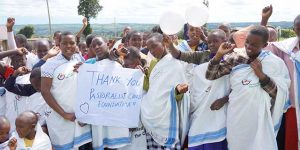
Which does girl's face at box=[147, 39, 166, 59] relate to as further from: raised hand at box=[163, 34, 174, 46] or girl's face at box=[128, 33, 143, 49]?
girl's face at box=[128, 33, 143, 49]

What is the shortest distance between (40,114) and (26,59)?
1.18 m

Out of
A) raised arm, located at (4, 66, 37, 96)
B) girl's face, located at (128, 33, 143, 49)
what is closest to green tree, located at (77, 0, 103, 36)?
girl's face, located at (128, 33, 143, 49)

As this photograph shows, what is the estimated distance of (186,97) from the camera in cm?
440

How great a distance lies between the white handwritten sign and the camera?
14.5ft

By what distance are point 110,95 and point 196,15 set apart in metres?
1.50

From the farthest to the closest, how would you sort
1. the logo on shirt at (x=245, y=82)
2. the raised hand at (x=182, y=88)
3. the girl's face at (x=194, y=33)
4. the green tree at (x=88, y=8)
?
1. the green tree at (x=88, y=8)
2. the girl's face at (x=194, y=33)
3. the raised hand at (x=182, y=88)
4. the logo on shirt at (x=245, y=82)

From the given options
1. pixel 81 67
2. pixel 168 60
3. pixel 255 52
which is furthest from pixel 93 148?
pixel 255 52

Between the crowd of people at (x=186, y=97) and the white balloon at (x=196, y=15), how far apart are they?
204 millimetres

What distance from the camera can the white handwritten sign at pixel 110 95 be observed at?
4.43 meters

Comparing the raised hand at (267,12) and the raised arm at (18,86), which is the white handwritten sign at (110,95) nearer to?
the raised arm at (18,86)

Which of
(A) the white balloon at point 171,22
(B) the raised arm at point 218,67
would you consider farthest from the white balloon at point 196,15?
(B) the raised arm at point 218,67

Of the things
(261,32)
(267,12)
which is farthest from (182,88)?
(267,12)

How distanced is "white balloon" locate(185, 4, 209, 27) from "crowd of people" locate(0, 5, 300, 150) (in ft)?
0.67

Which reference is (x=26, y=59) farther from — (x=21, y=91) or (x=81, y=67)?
(x=81, y=67)
